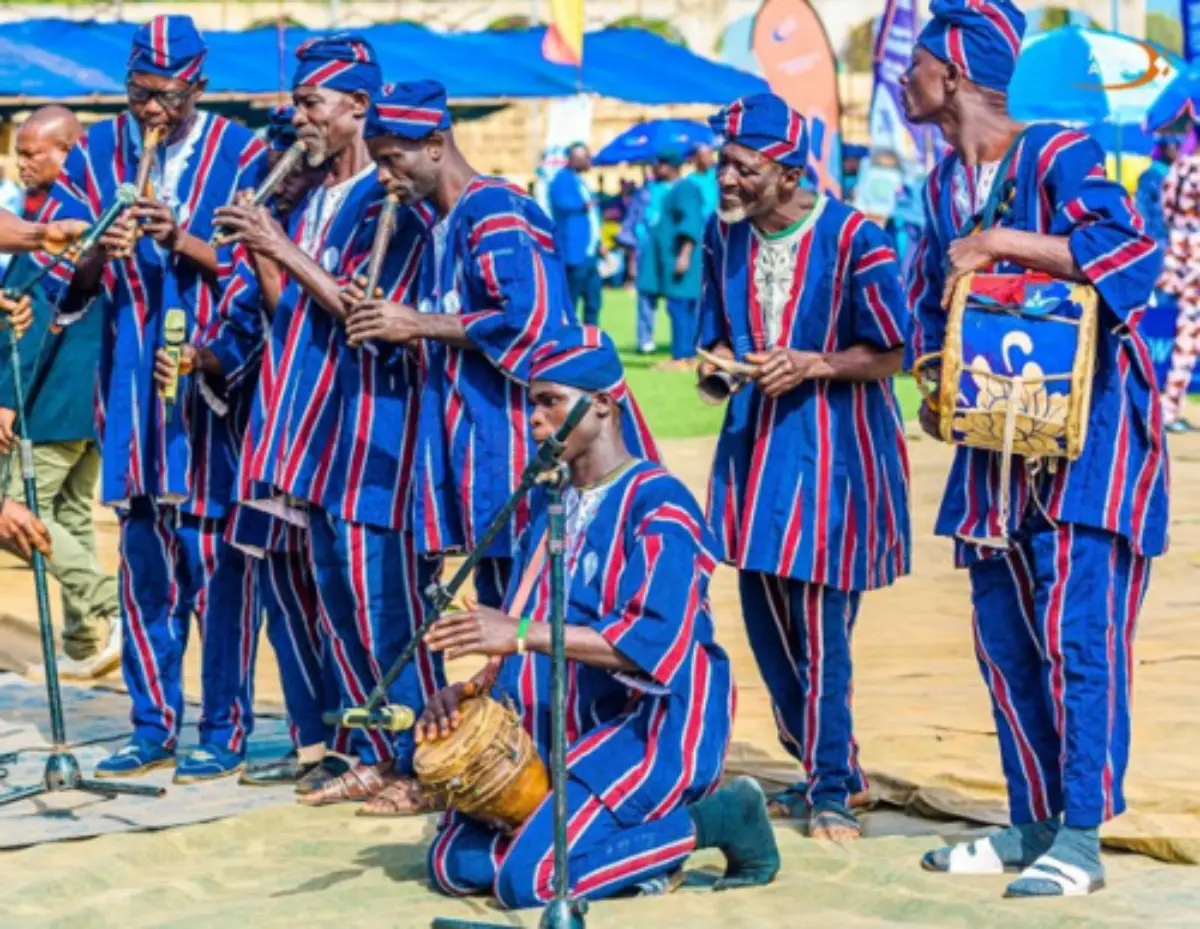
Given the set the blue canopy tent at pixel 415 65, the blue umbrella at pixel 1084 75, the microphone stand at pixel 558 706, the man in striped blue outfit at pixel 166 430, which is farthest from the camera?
the blue canopy tent at pixel 415 65

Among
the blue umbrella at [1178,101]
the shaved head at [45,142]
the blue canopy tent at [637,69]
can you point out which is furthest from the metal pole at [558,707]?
the blue canopy tent at [637,69]

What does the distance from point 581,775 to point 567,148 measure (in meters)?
20.5

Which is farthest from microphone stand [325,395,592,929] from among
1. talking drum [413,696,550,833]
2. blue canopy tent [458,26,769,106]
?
blue canopy tent [458,26,769,106]

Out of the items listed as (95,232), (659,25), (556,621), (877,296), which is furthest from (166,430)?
(659,25)

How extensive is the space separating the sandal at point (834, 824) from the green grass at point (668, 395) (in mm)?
7089

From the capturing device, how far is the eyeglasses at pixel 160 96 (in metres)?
7.07

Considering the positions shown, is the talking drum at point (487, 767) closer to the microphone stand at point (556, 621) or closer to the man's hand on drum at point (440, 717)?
the man's hand on drum at point (440, 717)

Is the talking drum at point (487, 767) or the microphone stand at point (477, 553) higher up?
the microphone stand at point (477, 553)

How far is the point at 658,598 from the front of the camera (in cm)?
552

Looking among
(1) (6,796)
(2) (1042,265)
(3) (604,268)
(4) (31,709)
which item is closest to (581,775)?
(2) (1042,265)

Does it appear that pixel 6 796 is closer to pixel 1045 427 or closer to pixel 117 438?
pixel 117 438

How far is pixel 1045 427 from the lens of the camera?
17.9 ft

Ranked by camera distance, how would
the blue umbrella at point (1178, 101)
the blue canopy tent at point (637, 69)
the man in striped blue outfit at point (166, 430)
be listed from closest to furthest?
the man in striped blue outfit at point (166, 430) → the blue umbrella at point (1178, 101) → the blue canopy tent at point (637, 69)

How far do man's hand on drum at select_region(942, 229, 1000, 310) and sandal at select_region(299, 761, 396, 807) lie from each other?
90.2 inches
